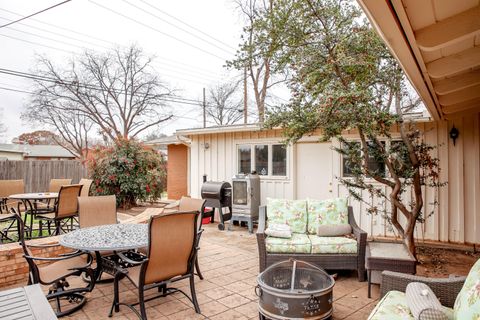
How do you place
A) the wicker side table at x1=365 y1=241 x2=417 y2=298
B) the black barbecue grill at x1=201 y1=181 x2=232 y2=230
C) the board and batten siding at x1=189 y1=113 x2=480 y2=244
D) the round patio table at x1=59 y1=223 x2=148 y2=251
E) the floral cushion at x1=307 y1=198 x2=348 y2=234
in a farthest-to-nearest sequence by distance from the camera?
the black barbecue grill at x1=201 y1=181 x2=232 y2=230
the board and batten siding at x1=189 y1=113 x2=480 y2=244
the floral cushion at x1=307 y1=198 x2=348 y2=234
the wicker side table at x1=365 y1=241 x2=417 y2=298
the round patio table at x1=59 y1=223 x2=148 y2=251

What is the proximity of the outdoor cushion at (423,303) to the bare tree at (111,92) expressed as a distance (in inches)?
758

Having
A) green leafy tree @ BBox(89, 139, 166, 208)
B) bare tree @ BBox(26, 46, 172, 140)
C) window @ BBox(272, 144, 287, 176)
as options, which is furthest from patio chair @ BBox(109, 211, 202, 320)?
bare tree @ BBox(26, 46, 172, 140)

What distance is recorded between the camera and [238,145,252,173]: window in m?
8.40

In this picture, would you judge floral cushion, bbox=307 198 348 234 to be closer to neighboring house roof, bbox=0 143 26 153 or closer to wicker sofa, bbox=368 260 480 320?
wicker sofa, bbox=368 260 480 320

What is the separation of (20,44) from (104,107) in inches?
244

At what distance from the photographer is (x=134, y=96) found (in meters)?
20.6

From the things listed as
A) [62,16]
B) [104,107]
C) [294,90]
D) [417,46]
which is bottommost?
[417,46]

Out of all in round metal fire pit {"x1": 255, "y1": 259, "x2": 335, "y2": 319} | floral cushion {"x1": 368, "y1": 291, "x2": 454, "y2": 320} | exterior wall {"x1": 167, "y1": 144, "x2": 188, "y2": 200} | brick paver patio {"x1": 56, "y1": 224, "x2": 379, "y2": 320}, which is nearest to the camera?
floral cushion {"x1": 368, "y1": 291, "x2": 454, "y2": 320}

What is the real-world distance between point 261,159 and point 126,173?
473 centimetres

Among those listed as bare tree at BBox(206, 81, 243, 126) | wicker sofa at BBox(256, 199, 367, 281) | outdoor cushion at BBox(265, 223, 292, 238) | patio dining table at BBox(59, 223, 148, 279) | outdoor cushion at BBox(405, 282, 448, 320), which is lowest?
wicker sofa at BBox(256, 199, 367, 281)

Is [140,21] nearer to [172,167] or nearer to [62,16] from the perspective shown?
[62,16]

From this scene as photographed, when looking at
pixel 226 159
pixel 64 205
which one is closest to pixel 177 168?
pixel 226 159

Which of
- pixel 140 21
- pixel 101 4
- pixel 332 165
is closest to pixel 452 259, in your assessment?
pixel 332 165

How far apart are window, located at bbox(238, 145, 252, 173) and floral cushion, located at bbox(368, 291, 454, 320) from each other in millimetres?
6136
